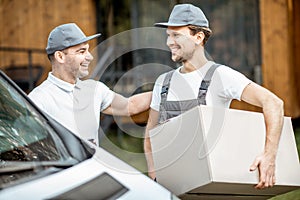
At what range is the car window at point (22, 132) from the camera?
12.5 feet

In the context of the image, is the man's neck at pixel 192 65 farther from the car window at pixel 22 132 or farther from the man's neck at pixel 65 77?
the car window at pixel 22 132

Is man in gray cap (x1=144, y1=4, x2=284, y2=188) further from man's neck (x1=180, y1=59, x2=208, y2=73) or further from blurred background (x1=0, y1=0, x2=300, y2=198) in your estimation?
blurred background (x1=0, y1=0, x2=300, y2=198)

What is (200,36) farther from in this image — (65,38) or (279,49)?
(279,49)

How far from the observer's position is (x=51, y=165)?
3.55m

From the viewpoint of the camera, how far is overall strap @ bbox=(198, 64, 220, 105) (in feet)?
14.8

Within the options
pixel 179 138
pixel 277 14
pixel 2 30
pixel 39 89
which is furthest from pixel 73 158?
pixel 2 30

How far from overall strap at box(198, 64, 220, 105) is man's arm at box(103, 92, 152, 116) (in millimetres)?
574

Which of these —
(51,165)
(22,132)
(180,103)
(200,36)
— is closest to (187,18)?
(200,36)

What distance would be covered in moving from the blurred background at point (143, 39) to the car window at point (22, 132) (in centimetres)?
897

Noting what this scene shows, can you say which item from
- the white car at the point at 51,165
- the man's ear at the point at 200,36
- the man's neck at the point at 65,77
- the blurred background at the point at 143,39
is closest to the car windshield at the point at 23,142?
the white car at the point at 51,165

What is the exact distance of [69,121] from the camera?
4703 millimetres

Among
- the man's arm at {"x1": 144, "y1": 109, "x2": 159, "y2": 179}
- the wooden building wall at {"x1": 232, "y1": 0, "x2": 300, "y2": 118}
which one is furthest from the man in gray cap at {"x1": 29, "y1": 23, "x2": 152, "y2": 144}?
the wooden building wall at {"x1": 232, "y1": 0, "x2": 300, "y2": 118}

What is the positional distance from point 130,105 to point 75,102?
415mm

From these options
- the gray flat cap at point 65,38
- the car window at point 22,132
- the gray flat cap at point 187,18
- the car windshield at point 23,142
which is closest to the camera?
the car windshield at point 23,142
